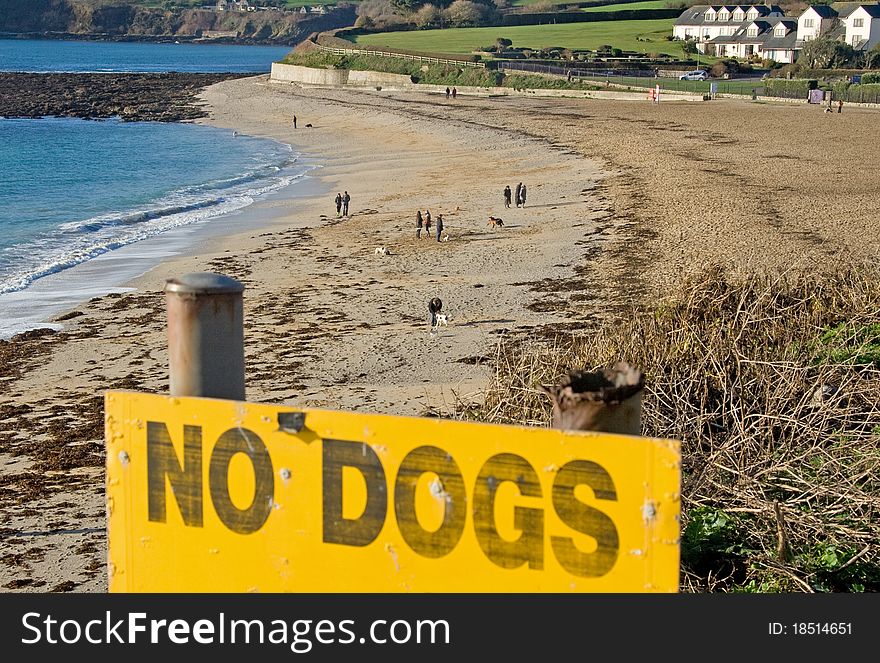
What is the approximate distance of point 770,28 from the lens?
9206cm

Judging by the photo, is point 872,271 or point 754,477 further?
point 872,271

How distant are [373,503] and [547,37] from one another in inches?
4357

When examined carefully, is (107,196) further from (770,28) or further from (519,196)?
(770,28)

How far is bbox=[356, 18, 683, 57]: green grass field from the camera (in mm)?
99188

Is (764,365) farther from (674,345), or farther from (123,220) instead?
(123,220)

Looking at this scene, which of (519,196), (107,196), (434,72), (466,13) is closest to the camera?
(519,196)

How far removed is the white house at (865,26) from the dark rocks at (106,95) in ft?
158

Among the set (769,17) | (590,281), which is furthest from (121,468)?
(769,17)

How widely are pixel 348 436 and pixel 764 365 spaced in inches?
215

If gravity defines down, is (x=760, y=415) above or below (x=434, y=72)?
below

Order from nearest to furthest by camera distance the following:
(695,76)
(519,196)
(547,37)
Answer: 1. (519,196)
2. (695,76)
3. (547,37)

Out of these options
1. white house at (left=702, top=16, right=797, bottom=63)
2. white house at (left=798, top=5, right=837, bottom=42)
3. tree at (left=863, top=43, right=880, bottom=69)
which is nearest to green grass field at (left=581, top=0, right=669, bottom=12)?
white house at (left=702, top=16, right=797, bottom=63)
